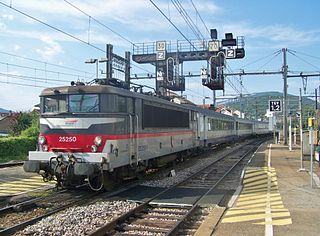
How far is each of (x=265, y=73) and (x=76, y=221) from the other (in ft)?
100

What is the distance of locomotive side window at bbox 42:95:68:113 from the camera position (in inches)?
477

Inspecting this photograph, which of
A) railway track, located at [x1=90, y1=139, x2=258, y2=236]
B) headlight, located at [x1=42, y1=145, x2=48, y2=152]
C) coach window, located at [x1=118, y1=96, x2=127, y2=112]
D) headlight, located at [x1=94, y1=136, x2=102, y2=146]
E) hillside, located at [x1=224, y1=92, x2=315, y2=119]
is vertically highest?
hillside, located at [x1=224, y1=92, x2=315, y2=119]

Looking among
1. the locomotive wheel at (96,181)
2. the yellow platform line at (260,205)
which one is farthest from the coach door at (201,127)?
the locomotive wheel at (96,181)

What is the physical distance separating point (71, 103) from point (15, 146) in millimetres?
19540

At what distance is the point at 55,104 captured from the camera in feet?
40.1

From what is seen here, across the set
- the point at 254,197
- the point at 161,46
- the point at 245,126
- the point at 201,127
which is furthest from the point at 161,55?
the point at 245,126

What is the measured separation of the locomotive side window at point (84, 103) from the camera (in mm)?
11805

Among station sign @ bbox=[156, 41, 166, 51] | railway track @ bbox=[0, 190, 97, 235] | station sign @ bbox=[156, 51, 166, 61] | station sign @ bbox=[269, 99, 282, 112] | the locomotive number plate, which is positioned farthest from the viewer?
station sign @ bbox=[156, 41, 166, 51]

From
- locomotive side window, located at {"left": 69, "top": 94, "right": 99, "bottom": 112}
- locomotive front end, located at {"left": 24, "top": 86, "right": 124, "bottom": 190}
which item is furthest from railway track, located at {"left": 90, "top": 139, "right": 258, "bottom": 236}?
locomotive side window, located at {"left": 69, "top": 94, "right": 99, "bottom": 112}

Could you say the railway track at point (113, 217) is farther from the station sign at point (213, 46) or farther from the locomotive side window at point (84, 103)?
the station sign at point (213, 46)

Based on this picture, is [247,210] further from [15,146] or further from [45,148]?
[15,146]

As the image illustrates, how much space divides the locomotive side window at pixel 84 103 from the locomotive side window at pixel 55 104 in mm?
224

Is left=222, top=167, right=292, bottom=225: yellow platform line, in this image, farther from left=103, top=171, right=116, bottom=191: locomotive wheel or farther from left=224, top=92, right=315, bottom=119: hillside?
left=224, top=92, right=315, bottom=119: hillside

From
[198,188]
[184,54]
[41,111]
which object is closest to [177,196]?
[198,188]
